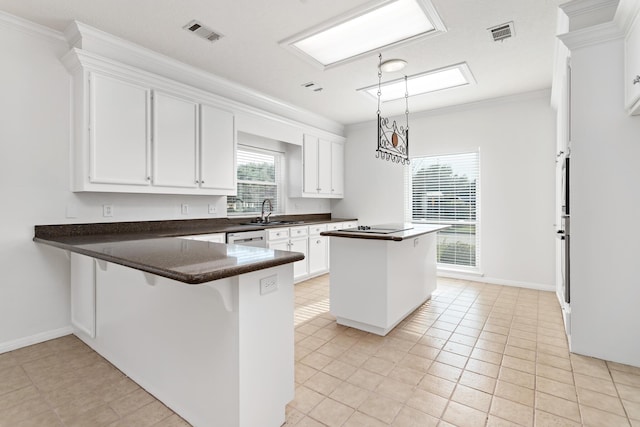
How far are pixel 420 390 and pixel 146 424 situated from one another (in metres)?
1.60

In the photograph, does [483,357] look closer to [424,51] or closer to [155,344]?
[155,344]

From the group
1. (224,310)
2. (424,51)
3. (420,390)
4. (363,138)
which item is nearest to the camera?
(224,310)

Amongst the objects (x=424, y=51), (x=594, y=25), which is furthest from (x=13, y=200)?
(x=594, y=25)

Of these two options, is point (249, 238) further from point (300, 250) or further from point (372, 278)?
point (372, 278)

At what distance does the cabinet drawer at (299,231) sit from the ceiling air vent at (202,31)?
251 cm

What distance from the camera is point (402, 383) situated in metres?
2.08

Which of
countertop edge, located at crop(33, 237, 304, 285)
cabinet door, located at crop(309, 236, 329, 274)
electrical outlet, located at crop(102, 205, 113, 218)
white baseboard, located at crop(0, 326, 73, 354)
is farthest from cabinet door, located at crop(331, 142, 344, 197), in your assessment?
countertop edge, located at crop(33, 237, 304, 285)

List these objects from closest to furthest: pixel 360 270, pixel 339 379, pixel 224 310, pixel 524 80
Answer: pixel 224 310, pixel 339 379, pixel 360 270, pixel 524 80

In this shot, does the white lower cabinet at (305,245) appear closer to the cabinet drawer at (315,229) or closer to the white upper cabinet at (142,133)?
the cabinet drawer at (315,229)

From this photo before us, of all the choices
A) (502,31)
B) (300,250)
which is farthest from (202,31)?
(300,250)

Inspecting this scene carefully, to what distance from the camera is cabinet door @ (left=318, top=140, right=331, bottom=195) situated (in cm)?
556

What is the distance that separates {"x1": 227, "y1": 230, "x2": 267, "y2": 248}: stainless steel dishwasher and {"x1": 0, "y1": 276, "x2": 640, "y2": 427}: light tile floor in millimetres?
1308

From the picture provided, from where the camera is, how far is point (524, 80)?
3938 mm

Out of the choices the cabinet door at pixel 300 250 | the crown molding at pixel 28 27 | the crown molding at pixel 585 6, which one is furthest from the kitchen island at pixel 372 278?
the crown molding at pixel 28 27
